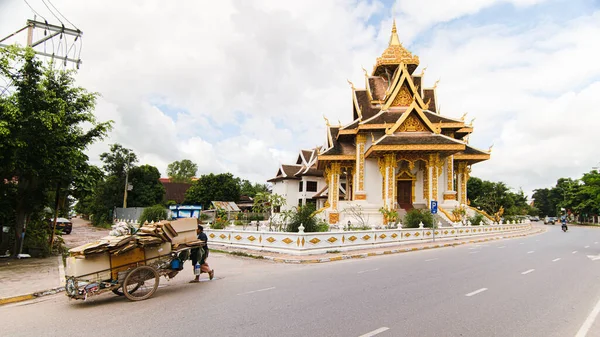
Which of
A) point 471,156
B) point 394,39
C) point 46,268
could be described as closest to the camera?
point 46,268

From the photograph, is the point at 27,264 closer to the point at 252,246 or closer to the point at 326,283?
the point at 252,246

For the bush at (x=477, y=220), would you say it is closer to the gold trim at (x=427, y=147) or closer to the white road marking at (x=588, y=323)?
the gold trim at (x=427, y=147)

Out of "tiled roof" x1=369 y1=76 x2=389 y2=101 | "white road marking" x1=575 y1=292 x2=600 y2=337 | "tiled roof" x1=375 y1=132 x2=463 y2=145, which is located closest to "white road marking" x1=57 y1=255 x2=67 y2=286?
"white road marking" x1=575 y1=292 x2=600 y2=337

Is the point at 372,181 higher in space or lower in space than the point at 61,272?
higher

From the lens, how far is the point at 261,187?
278ft

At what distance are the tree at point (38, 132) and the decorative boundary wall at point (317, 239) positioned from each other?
7240 millimetres

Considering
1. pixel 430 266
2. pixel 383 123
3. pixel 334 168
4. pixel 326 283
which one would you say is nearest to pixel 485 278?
pixel 430 266

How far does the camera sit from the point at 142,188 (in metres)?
46.1

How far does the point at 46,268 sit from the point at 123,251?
5.88 meters

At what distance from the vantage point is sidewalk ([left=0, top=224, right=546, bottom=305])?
8.29 m

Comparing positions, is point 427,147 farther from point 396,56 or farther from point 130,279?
point 130,279

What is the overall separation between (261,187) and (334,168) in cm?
5274

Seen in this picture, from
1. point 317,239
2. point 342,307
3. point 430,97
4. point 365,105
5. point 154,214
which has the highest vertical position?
point 430,97

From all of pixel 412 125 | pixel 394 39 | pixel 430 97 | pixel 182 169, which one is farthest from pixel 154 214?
pixel 182 169
